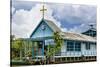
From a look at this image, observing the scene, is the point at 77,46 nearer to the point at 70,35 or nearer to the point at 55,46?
the point at 70,35

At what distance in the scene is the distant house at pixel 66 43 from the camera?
6.84 ft

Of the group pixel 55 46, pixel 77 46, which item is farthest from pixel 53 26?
pixel 77 46

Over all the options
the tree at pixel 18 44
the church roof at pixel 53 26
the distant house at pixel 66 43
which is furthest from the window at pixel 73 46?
the tree at pixel 18 44

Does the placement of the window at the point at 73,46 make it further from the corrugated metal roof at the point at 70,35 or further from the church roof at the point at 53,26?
the church roof at the point at 53,26

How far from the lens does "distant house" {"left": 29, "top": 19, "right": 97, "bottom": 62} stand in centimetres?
208

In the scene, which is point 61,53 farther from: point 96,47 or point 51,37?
point 96,47

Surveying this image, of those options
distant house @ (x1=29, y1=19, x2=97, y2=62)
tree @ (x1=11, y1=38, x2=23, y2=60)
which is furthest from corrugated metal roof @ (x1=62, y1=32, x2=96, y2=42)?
tree @ (x1=11, y1=38, x2=23, y2=60)

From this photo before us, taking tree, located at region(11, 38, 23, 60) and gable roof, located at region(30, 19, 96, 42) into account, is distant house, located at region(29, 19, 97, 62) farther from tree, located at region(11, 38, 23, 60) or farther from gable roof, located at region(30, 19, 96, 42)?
tree, located at region(11, 38, 23, 60)

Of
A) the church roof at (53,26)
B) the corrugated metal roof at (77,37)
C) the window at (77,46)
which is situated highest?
the church roof at (53,26)

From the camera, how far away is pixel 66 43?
2.14 m

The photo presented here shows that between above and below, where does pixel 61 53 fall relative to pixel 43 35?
below
